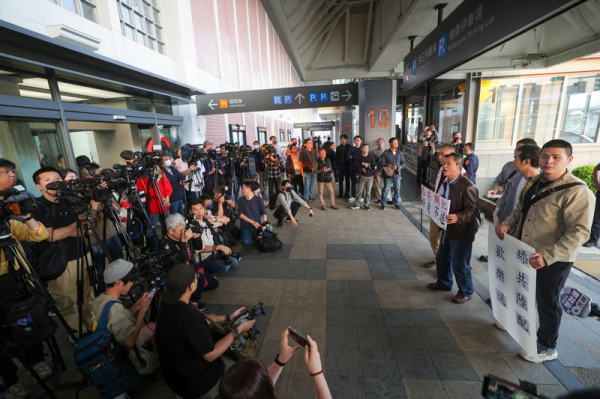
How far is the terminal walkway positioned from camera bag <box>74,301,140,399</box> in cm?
43

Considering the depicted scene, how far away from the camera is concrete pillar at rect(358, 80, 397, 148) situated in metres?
8.33

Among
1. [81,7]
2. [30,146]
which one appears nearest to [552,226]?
[30,146]

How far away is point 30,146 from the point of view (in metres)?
4.18

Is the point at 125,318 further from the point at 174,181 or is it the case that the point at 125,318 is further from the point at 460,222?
the point at 174,181

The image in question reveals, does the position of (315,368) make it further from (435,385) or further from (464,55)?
(464,55)

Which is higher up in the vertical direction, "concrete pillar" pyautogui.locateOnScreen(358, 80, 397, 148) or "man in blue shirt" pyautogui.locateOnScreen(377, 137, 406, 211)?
"concrete pillar" pyautogui.locateOnScreen(358, 80, 397, 148)

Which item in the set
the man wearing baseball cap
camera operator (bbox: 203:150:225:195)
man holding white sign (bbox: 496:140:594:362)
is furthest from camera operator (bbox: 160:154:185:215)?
man holding white sign (bbox: 496:140:594:362)

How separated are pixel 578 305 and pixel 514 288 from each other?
45.6 inches

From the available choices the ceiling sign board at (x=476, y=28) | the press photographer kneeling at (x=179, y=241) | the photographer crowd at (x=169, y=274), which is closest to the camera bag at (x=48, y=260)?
the photographer crowd at (x=169, y=274)

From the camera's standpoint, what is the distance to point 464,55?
3.49m

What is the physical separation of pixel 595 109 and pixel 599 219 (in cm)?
698

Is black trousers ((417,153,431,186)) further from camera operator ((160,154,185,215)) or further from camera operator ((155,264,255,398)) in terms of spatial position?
camera operator ((155,264,255,398))

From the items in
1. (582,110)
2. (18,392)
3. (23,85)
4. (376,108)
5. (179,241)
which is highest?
(23,85)

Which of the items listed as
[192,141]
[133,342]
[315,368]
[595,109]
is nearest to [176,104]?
[192,141]
